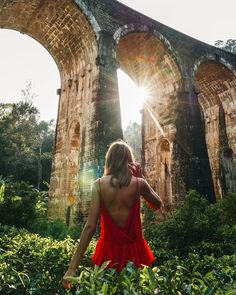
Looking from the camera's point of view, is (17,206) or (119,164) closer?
(119,164)

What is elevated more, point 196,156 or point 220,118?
point 220,118

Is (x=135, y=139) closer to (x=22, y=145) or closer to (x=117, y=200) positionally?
(x=22, y=145)

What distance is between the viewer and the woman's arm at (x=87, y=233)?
2.19 metres

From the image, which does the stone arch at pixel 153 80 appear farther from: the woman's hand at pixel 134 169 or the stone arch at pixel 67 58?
the woman's hand at pixel 134 169

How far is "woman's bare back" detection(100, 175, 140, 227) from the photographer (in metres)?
2.46

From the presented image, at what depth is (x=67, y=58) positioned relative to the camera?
40.0 feet

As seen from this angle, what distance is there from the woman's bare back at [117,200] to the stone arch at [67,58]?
288 inches

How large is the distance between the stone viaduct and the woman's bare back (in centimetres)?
656

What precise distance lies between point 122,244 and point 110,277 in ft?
1.86

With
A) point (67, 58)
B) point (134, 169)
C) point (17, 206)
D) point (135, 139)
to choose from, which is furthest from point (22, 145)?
point (135, 139)

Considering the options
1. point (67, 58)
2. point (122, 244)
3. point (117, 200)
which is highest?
point (67, 58)

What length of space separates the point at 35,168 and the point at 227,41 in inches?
926

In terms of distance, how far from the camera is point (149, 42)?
41.9ft

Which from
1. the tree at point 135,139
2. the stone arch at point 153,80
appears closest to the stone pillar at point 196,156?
the stone arch at point 153,80
